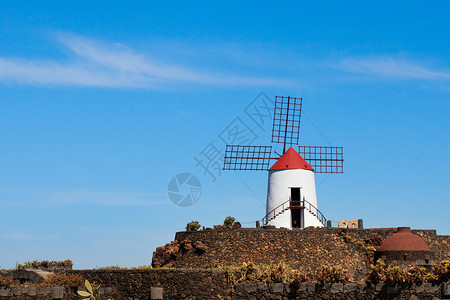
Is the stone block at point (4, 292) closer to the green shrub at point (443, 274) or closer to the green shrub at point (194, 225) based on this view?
the green shrub at point (194, 225)

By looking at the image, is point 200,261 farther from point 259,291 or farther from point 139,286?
point 259,291

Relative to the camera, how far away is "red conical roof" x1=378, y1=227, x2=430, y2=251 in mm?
33812

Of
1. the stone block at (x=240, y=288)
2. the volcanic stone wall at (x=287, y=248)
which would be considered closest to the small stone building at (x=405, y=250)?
the volcanic stone wall at (x=287, y=248)


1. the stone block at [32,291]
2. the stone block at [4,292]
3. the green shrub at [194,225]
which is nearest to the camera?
the stone block at [4,292]

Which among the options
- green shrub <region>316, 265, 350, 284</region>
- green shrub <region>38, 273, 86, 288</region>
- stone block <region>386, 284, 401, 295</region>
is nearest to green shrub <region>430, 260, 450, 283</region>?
stone block <region>386, 284, 401, 295</region>

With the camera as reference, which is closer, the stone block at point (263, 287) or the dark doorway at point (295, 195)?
the stone block at point (263, 287)

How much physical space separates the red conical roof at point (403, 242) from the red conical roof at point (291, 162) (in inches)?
361

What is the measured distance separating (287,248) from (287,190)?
6.75 metres

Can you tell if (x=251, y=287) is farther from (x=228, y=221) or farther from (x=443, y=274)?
(x=228, y=221)

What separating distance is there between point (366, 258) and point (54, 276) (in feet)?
57.4

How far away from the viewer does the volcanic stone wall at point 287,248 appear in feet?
117

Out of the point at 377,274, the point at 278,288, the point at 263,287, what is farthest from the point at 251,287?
the point at 377,274

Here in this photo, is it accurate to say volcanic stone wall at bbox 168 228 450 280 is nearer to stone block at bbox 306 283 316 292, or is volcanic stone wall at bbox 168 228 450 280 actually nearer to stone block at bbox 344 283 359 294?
stone block at bbox 306 283 316 292

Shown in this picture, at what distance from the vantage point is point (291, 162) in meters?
42.7
